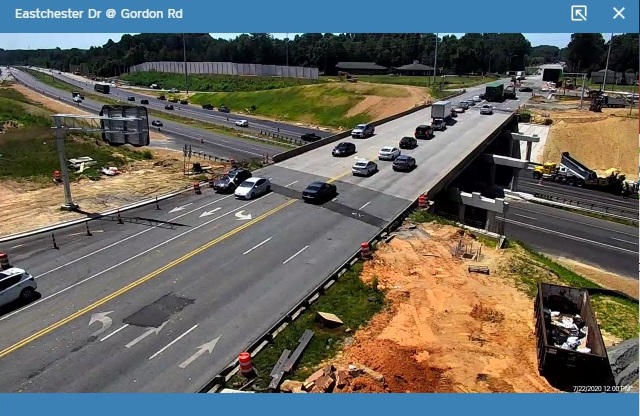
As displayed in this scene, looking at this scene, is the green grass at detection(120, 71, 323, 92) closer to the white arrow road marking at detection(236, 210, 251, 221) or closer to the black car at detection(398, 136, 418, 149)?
the black car at detection(398, 136, 418, 149)

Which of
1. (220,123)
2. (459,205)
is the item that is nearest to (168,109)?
(220,123)

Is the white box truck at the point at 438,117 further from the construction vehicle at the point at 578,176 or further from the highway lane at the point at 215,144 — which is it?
the highway lane at the point at 215,144

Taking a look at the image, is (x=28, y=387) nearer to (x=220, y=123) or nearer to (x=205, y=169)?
(x=205, y=169)

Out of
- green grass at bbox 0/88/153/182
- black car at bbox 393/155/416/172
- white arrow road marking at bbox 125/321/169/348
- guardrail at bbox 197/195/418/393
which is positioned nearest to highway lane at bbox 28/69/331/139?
green grass at bbox 0/88/153/182

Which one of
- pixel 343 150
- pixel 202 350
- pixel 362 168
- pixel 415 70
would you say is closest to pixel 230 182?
pixel 362 168

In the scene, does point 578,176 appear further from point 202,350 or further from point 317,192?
point 202,350

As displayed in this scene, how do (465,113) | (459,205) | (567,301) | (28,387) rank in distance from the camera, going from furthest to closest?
(465,113)
(459,205)
(567,301)
(28,387)
